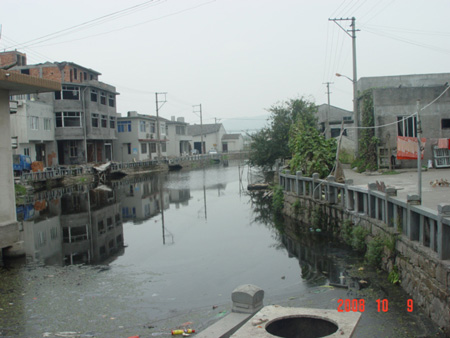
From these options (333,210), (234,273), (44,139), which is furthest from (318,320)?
(44,139)

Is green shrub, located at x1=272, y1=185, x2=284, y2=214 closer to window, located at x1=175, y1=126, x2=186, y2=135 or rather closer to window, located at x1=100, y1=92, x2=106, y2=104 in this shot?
window, located at x1=100, y1=92, x2=106, y2=104

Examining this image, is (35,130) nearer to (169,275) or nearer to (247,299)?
(169,275)

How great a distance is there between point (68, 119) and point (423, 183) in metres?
41.6

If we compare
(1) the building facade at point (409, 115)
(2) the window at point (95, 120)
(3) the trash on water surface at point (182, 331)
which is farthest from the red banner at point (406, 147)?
(2) the window at point (95, 120)

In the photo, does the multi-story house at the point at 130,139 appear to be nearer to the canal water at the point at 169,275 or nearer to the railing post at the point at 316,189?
the canal water at the point at 169,275

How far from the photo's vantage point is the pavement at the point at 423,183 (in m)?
13.3

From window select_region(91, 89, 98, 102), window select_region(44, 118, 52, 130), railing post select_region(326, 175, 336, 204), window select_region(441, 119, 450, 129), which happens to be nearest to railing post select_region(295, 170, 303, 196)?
railing post select_region(326, 175, 336, 204)

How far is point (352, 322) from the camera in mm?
5867

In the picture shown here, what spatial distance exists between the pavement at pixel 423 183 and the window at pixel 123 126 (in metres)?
41.9

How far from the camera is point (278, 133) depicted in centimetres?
3753

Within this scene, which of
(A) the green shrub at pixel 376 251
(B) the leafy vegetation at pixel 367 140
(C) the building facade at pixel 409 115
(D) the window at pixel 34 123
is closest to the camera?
(A) the green shrub at pixel 376 251

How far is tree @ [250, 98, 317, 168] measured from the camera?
122ft

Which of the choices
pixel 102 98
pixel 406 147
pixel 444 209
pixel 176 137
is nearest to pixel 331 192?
pixel 406 147

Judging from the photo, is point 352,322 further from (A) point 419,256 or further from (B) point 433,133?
(B) point 433,133
